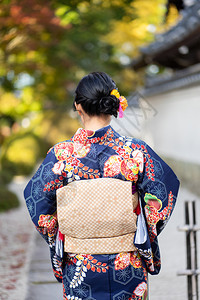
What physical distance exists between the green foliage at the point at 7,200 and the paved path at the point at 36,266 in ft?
3.22

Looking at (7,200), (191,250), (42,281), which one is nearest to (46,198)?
(191,250)

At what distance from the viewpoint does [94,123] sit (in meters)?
2.58

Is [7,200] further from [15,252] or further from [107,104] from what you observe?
[107,104]

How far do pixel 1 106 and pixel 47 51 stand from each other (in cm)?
710

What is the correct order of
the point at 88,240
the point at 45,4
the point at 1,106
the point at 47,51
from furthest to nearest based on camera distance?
the point at 1,106 < the point at 47,51 < the point at 45,4 < the point at 88,240

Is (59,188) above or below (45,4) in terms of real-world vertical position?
below

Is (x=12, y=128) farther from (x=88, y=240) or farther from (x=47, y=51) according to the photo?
(x=88, y=240)

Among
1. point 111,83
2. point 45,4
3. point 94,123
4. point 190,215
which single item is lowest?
point 190,215

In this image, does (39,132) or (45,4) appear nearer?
(45,4)

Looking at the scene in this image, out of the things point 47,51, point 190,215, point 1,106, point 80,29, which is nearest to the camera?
point 190,215

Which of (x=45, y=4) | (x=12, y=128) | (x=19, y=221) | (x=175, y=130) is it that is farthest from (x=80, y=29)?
(x=12, y=128)

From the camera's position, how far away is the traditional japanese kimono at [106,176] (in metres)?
2.53

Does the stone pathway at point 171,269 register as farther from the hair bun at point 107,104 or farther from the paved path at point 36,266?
the hair bun at point 107,104

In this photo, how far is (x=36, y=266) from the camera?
6.06 m
